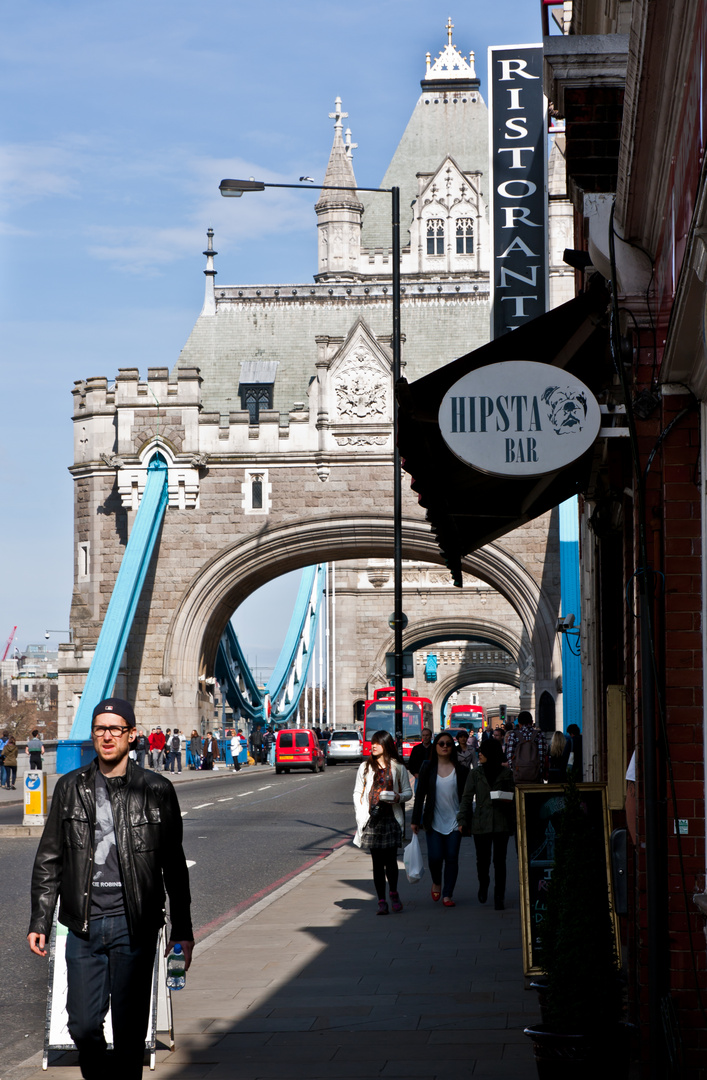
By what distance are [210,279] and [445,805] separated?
46404 millimetres

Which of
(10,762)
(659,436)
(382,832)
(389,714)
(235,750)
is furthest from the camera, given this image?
(389,714)

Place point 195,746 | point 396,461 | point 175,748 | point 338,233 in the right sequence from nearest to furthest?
point 396,461, point 175,748, point 195,746, point 338,233

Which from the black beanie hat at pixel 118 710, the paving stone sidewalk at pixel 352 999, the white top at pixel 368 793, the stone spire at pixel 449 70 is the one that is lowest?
the paving stone sidewalk at pixel 352 999

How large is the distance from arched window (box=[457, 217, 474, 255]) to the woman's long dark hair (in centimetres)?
5864

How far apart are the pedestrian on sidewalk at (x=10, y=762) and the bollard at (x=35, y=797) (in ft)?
Answer: 39.0

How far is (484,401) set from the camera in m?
6.14

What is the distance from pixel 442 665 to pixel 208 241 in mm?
23735

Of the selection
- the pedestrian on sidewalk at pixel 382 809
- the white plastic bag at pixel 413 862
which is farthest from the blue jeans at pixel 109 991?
the white plastic bag at pixel 413 862

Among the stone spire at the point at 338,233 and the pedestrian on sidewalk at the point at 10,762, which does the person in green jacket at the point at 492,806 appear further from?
the stone spire at the point at 338,233

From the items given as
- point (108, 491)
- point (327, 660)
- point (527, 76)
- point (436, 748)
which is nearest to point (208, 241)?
point (327, 660)

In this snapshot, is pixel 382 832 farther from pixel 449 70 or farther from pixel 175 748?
pixel 449 70

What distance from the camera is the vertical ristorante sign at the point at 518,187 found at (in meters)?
27.7

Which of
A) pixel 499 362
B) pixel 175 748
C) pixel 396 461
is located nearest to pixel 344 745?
pixel 175 748

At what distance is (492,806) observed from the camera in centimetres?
1111
